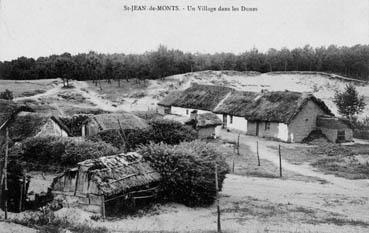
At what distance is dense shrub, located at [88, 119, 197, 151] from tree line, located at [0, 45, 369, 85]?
49.4 m

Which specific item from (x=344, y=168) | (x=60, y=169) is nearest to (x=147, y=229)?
(x=60, y=169)

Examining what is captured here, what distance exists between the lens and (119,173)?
2080cm

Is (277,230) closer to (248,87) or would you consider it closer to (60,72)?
(248,87)

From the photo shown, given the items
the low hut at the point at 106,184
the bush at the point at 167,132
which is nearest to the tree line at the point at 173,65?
the bush at the point at 167,132

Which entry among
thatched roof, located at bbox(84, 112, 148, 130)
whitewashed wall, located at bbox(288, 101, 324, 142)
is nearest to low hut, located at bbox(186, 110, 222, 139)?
thatched roof, located at bbox(84, 112, 148, 130)

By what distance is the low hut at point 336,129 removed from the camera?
43312 millimetres

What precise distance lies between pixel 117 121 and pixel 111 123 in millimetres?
548

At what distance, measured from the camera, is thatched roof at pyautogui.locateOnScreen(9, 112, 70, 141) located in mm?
31281

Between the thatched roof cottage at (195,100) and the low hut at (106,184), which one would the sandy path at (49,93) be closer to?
the thatched roof cottage at (195,100)

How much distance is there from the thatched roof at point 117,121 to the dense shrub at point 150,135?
4.97 feet

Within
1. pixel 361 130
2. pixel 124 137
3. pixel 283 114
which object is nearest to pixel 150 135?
pixel 124 137

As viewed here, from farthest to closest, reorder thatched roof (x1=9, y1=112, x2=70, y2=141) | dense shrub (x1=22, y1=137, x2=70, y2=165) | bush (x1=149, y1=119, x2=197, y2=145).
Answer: bush (x1=149, y1=119, x2=197, y2=145), thatched roof (x1=9, y1=112, x2=70, y2=141), dense shrub (x1=22, y1=137, x2=70, y2=165)

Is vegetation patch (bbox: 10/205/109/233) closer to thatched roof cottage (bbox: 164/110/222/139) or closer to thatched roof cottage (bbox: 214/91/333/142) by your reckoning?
thatched roof cottage (bbox: 164/110/222/139)

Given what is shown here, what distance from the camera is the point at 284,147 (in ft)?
132
